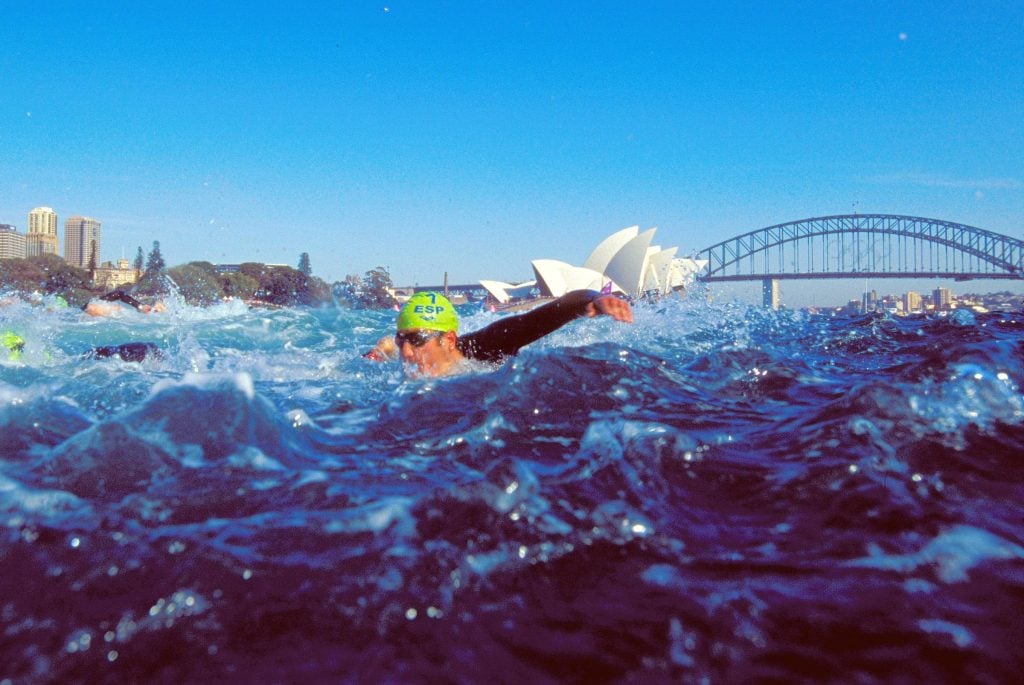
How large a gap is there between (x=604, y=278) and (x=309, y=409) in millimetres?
63509

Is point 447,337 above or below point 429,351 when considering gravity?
above

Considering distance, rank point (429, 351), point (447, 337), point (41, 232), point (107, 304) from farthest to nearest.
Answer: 1. point (41, 232)
2. point (107, 304)
3. point (447, 337)
4. point (429, 351)

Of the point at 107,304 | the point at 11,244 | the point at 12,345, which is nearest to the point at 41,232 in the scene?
the point at 11,244

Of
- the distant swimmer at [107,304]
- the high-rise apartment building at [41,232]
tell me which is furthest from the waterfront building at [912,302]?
the high-rise apartment building at [41,232]

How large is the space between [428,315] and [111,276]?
331 feet

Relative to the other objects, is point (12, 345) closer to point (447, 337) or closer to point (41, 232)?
point (447, 337)

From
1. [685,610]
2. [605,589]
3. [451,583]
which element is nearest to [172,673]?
[451,583]

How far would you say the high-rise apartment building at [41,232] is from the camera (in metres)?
127

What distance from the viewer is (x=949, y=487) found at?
2.27 metres

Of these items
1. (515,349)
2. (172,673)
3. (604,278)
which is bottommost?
(172,673)

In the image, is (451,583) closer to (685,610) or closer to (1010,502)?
(685,610)

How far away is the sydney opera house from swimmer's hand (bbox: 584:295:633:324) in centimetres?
5830

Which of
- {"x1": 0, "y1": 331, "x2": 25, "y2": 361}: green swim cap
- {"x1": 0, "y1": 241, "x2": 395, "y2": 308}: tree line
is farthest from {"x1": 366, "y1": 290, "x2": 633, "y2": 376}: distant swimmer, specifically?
{"x1": 0, "y1": 241, "x2": 395, "y2": 308}: tree line

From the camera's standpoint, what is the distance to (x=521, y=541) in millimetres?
1964
